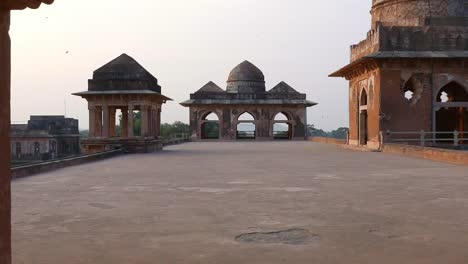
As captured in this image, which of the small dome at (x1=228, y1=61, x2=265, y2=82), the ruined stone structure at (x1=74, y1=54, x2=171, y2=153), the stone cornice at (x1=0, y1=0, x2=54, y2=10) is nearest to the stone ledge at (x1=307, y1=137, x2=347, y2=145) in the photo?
the small dome at (x1=228, y1=61, x2=265, y2=82)

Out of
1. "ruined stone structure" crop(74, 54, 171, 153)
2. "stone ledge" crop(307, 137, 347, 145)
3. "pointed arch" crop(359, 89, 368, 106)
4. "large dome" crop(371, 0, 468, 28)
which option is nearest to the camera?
"large dome" crop(371, 0, 468, 28)

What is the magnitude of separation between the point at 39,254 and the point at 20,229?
3.62 feet

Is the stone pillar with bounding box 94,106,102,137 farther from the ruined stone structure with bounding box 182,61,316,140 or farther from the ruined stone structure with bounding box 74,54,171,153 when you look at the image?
the ruined stone structure with bounding box 182,61,316,140

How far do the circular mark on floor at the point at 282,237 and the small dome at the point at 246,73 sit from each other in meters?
36.6

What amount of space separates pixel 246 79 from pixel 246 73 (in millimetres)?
644

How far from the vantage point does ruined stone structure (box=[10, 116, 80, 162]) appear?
4372cm

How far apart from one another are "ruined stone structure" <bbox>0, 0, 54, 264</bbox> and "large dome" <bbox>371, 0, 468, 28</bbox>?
19.7 m

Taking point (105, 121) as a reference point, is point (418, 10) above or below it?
above

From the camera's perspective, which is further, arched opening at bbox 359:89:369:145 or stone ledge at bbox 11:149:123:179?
arched opening at bbox 359:89:369:145

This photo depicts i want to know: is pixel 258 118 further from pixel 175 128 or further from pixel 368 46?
pixel 175 128

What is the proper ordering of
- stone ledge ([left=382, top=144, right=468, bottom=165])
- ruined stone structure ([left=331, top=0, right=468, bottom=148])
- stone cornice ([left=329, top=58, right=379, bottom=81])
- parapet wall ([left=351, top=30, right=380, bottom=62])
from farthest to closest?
parapet wall ([left=351, top=30, right=380, bottom=62]) → stone cornice ([left=329, top=58, right=379, bottom=81]) → ruined stone structure ([left=331, top=0, right=468, bottom=148]) → stone ledge ([left=382, top=144, right=468, bottom=165])

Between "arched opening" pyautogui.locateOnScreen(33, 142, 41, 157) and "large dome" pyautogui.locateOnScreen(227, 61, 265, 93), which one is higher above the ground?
"large dome" pyautogui.locateOnScreen(227, 61, 265, 93)

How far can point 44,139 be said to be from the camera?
1741 inches

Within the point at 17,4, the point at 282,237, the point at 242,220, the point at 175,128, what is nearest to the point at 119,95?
the point at 242,220
